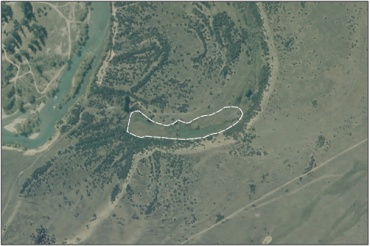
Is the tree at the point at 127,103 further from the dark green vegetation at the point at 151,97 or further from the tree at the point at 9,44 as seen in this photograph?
the tree at the point at 9,44

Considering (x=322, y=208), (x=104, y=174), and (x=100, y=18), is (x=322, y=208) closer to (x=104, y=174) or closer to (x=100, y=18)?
(x=104, y=174)

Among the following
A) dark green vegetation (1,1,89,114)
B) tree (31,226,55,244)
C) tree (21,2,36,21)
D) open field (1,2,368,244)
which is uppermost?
tree (21,2,36,21)

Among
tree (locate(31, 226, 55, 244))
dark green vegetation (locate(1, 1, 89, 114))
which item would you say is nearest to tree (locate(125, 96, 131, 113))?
dark green vegetation (locate(1, 1, 89, 114))

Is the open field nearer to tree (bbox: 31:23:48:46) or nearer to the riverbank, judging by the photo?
the riverbank

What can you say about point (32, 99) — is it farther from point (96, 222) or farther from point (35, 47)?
point (96, 222)

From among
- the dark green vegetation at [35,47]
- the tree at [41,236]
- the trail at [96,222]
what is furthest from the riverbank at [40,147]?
the trail at [96,222]

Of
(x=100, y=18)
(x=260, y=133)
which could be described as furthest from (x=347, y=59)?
(x=100, y=18)

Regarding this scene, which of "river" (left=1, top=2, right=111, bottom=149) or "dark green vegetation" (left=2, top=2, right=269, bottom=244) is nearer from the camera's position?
"dark green vegetation" (left=2, top=2, right=269, bottom=244)

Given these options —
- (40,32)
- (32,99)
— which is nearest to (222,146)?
(32,99)
